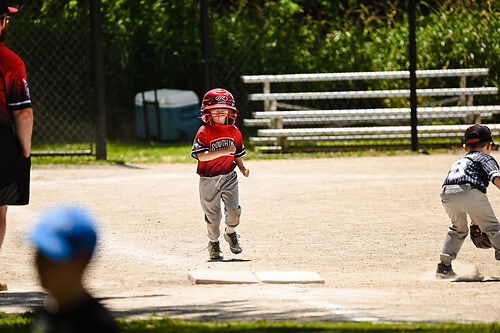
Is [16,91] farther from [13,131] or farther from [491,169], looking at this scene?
[491,169]

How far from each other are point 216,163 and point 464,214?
1950 mm

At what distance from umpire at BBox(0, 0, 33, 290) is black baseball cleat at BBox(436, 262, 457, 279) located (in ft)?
9.72

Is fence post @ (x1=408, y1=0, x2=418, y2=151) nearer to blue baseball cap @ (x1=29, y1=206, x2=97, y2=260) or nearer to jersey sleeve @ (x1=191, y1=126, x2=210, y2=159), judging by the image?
jersey sleeve @ (x1=191, y1=126, x2=210, y2=159)

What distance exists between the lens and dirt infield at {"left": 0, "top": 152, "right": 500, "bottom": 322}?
5957 mm

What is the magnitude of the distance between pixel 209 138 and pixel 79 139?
1239 centimetres

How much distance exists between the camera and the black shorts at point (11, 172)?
670 centimetres

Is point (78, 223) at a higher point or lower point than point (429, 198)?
higher

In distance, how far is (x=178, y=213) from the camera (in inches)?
416

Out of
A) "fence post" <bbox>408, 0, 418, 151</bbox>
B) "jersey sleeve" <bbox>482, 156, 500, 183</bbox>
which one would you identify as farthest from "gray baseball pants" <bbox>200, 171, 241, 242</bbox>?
"fence post" <bbox>408, 0, 418, 151</bbox>

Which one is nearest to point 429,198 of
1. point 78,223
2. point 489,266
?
point 489,266

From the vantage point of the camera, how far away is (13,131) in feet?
22.2

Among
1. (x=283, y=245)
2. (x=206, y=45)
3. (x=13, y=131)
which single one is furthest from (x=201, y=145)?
(x=206, y=45)

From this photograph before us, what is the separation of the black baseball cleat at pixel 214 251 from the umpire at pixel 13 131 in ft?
5.74

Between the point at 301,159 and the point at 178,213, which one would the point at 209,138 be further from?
the point at 301,159
